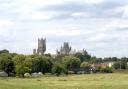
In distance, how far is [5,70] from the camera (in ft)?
519

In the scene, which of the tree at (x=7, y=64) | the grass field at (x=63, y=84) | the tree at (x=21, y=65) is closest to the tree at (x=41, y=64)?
the tree at (x=7, y=64)

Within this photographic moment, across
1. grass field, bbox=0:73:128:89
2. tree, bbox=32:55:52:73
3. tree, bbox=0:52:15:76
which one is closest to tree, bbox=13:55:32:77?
tree, bbox=0:52:15:76

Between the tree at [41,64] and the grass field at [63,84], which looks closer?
the grass field at [63,84]

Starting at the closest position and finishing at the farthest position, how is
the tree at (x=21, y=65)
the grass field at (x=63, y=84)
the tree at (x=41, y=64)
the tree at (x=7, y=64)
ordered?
the grass field at (x=63, y=84) < the tree at (x=21, y=65) < the tree at (x=7, y=64) < the tree at (x=41, y=64)

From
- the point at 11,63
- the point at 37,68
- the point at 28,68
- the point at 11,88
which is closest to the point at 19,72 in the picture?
the point at 28,68

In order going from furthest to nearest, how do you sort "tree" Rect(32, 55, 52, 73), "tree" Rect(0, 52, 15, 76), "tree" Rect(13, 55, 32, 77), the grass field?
"tree" Rect(32, 55, 52, 73) → "tree" Rect(0, 52, 15, 76) → "tree" Rect(13, 55, 32, 77) → the grass field

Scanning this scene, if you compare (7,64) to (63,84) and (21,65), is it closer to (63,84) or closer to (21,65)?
(21,65)

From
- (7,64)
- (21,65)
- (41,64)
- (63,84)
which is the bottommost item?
(63,84)

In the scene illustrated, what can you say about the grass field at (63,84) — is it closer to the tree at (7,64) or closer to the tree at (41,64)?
the tree at (7,64)

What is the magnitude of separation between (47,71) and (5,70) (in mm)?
31888

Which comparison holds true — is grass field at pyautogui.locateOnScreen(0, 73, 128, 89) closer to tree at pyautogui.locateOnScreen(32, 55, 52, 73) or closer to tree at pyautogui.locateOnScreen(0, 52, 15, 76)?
tree at pyautogui.locateOnScreen(0, 52, 15, 76)

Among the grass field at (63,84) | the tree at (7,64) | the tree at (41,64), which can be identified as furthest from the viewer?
the tree at (41,64)

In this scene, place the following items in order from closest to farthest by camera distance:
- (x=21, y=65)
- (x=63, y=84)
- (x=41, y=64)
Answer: (x=63, y=84) → (x=21, y=65) → (x=41, y=64)

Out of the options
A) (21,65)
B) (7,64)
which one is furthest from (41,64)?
(21,65)
